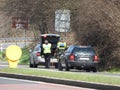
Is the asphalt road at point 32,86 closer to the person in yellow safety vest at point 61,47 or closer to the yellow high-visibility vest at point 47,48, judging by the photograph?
the yellow high-visibility vest at point 47,48

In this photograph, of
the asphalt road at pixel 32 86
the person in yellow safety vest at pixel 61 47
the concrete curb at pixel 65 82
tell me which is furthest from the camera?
the person in yellow safety vest at pixel 61 47

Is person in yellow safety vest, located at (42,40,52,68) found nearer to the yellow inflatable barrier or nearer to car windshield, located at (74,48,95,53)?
car windshield, located at (74,48,95,53)

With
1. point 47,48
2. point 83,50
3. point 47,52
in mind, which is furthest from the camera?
point 47,48

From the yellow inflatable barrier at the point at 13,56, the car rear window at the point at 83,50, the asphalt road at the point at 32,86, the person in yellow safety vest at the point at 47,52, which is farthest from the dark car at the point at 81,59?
the asphalt road at the point at 32,86

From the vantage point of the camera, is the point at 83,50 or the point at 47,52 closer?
the point at 83,50

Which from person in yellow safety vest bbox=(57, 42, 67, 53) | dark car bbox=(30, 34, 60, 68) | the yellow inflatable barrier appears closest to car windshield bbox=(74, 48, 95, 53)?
the yellow inflatable barrier

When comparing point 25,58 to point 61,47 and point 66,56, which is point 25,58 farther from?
point 66,56

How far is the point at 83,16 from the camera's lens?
3284 centimetres

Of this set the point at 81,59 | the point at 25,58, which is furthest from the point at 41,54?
the point at 25,58

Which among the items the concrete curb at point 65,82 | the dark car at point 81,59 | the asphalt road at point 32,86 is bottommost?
the asphalt road at point 32,86

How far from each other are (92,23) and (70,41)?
328 inches

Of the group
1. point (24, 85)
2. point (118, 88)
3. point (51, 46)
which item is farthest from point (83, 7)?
point (118, 88)

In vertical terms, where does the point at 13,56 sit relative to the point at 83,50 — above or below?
below

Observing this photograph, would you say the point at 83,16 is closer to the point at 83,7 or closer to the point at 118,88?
the point at 83,7
